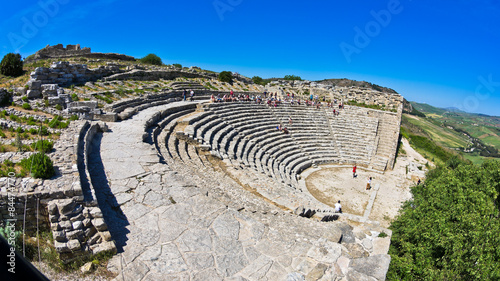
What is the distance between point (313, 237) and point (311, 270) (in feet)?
4.80

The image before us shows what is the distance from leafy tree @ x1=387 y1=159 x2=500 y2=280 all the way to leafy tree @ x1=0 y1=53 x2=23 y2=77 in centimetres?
2187

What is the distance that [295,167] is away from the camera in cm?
1847

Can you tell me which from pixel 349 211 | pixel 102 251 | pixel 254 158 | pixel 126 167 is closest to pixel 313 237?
pixel 102 251

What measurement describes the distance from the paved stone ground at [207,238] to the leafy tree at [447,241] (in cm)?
182

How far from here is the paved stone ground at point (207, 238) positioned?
453cm

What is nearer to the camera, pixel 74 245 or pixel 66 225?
pixel 74 245

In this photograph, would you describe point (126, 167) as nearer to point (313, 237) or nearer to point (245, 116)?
point (313, 237)

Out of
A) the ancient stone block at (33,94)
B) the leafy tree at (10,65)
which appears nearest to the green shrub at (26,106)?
the ancient stone block at (33,94)

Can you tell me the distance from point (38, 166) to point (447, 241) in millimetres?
10415

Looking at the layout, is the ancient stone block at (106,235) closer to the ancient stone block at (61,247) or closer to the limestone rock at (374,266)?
the ancient stone block at (61,247)

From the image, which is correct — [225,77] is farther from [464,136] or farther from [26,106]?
[464,136]

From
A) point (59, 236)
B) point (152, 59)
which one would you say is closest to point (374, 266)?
point (59, 236)

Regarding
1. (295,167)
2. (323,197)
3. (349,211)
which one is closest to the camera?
(349,211)

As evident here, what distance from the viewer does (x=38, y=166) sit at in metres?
5.53
